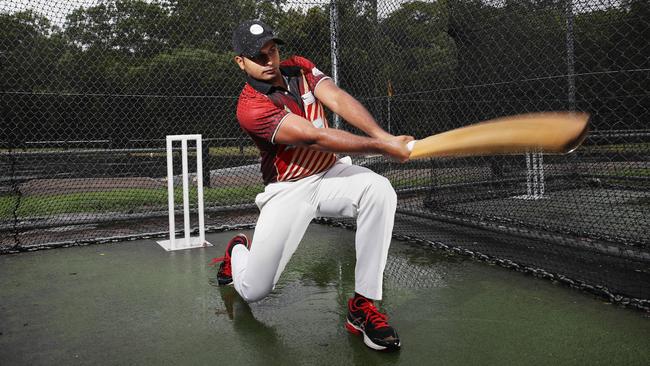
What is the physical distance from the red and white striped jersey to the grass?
172 inches

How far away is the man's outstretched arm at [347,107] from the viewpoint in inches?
111

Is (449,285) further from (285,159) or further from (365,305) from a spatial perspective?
(285,159)

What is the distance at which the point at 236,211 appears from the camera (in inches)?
293

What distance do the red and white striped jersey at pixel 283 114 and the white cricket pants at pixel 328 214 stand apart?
69mm

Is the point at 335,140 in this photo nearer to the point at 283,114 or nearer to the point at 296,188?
the point at 283,114

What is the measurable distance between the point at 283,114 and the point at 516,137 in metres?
1.09

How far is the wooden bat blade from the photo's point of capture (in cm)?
212

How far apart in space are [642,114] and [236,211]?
5193 millimetres

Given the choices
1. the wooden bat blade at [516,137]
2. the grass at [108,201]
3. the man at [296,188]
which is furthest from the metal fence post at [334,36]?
the wooden bat blade at [516,137]

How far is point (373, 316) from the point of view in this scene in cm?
270

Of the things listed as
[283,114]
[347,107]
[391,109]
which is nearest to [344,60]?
[391,109]

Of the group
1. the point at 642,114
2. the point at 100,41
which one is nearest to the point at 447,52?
the point at 642,114

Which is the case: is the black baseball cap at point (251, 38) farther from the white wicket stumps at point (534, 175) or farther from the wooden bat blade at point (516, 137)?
the white wicket stumps at point (534, 175)

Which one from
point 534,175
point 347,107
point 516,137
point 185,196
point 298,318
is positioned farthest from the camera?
point 534,175
